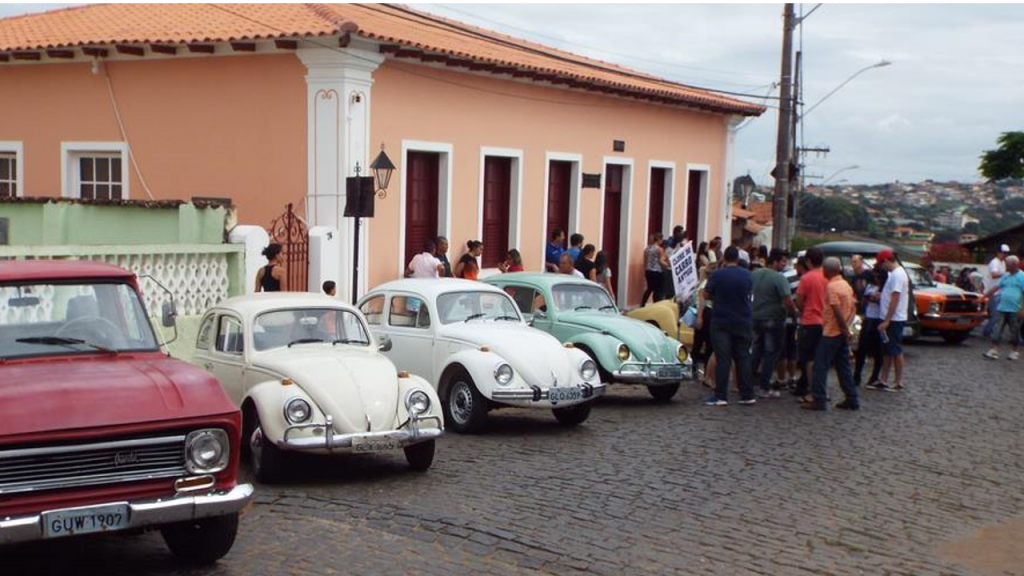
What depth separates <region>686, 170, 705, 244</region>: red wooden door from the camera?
89.0 ft

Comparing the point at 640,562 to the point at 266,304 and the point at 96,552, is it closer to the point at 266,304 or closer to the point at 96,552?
the point at 96,552

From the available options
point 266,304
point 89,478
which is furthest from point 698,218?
point 89,478

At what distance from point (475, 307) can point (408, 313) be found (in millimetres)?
706

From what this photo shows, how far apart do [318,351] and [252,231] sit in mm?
4825

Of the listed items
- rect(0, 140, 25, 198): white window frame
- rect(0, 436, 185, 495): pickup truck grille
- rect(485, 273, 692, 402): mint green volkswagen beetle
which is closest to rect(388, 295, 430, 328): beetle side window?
rect(485, 273, 692, 402): mint green volkswagen beetle

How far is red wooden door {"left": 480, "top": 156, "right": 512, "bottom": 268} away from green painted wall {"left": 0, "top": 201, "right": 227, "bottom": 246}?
22.7 feet

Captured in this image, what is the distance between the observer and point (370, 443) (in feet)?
28.0

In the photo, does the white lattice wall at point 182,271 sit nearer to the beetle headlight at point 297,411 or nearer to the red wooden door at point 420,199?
the beetle headlight at point 297,411

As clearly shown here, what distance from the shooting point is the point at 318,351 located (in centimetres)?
952

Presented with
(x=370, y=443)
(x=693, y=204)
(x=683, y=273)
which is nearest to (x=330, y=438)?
(x=370, y=443)

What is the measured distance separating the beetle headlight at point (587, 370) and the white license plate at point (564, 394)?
11.1 inches

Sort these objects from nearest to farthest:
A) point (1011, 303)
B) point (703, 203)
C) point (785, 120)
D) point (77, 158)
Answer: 1. point (77, 158)
2. point (1011, 303)
3. point (785, 120)
4. point (703, 203)

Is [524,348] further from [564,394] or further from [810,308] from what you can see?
[810,308]

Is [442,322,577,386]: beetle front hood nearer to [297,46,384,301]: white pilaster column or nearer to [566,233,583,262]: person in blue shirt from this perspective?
[297,46,384,301]: white pilaster column
